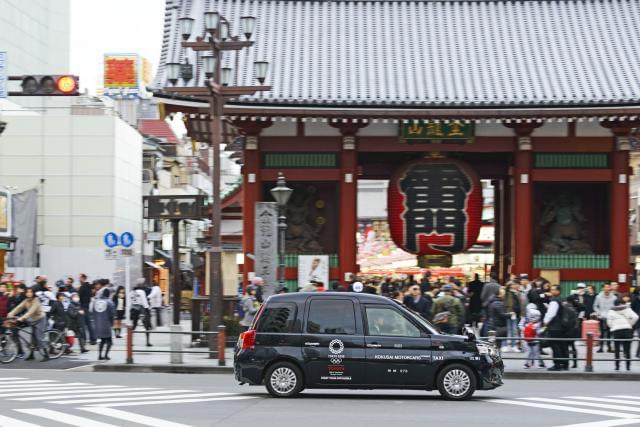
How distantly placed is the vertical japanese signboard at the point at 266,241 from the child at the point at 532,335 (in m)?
7.51

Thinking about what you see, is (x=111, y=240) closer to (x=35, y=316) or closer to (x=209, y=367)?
(x=35, y=316)

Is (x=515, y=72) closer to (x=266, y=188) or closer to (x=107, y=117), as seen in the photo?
(x=266, y=188)

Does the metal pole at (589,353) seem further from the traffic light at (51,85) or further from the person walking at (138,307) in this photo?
the traffic light at (51,85)

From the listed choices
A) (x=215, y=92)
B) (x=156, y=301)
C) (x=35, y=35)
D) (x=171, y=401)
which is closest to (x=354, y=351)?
(x=171, y=401)

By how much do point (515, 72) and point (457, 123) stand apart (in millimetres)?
2924

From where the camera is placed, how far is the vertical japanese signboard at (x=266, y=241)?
1122 inches

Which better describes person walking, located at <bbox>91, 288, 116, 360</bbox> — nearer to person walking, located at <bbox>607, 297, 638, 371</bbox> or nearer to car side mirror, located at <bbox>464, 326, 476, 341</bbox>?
car side mirror, located at <bbox>464, 326, 476, 341</bbox>

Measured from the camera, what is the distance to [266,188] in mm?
34438

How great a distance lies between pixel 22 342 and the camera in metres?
24.9

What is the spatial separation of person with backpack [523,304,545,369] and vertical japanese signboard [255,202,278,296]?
7.50m

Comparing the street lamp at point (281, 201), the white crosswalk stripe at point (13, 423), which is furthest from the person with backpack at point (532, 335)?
the white crosswalk stripe at point (13, 423)

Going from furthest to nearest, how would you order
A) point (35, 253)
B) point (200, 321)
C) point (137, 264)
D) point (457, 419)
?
1. point (137, 264)
2. point (35, 253)
3. point (200, 321)
4. point (457, 419)

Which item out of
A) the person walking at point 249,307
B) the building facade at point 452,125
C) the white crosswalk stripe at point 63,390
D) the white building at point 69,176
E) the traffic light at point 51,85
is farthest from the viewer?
the white building at point 69,176

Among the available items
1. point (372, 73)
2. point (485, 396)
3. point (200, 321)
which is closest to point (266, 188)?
point (372, 73)
